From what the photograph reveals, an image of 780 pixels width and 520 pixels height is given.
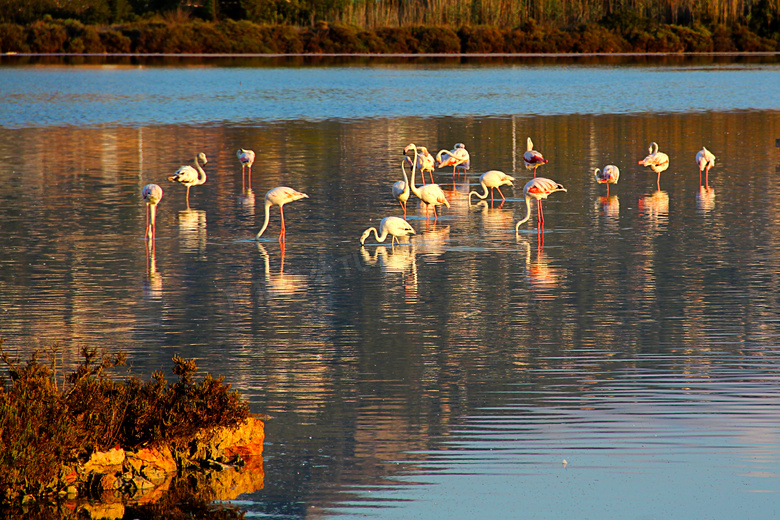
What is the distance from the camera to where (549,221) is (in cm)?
1484

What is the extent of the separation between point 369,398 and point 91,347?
8.45 ft

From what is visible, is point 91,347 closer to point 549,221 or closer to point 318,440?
point 318,440

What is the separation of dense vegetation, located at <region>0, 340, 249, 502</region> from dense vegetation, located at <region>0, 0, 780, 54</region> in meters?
63.3

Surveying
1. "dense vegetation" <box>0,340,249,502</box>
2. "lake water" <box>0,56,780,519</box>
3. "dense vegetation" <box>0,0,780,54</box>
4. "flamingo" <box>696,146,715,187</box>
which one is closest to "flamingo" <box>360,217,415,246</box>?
"lake water" <box>0,56,780,519</box>

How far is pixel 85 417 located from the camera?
6062 millimetres

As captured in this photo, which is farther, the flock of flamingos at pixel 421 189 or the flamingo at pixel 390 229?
the flock of flamingos at pixel 421 189

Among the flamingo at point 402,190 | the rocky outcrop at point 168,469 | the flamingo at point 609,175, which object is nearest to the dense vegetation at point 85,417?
the rocky outcrop at point 168,469

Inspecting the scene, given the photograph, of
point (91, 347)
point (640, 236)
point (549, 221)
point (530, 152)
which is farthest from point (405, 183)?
point (91, 347)

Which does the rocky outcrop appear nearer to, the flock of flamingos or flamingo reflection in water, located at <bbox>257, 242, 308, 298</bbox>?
flamingo reflection in water, located at <bbox>257, 242, 308, 298</bbox>

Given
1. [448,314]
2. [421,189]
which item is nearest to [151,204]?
[421,189]

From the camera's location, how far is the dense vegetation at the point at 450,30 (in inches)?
2677

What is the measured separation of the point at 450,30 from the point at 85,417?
6415 cm

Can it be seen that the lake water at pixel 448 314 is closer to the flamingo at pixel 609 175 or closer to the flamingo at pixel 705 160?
the flamingo at pixel 705 160

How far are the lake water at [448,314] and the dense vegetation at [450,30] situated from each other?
4466 centimetres
